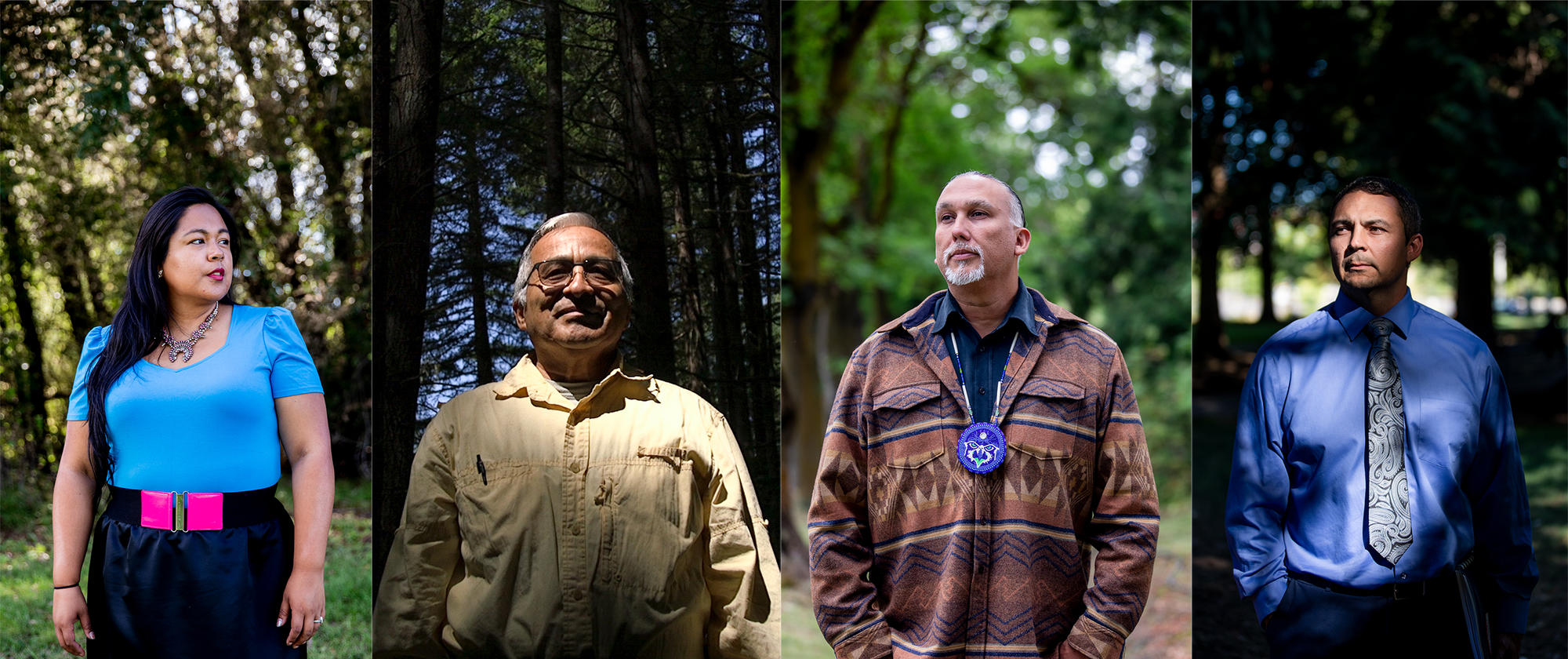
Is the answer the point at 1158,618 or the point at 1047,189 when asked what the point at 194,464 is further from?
the point at 1047,189

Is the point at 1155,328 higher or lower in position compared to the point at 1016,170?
lower

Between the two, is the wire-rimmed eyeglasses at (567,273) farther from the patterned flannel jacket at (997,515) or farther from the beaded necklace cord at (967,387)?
the beaded necklace cord at (967,387)

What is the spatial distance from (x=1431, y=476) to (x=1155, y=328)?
16.7 ft

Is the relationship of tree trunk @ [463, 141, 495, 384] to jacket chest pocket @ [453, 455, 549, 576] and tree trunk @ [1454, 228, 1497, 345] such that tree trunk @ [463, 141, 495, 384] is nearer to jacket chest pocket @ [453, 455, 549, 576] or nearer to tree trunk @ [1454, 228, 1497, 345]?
jacket chest pocket @ [453, 455, 549, 576]

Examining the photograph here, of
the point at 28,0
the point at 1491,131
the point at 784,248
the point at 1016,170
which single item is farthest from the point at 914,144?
the point at 28,0

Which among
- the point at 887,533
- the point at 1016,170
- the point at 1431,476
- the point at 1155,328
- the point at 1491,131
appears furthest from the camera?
the point at 1016,170

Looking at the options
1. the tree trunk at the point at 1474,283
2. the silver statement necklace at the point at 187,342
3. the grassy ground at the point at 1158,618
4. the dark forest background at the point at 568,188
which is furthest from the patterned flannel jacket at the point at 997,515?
A: the grassy ground at the point at 1158,618

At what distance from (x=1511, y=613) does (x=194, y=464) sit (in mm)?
3652

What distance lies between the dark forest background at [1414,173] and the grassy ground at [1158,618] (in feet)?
5.19

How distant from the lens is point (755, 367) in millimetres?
3523

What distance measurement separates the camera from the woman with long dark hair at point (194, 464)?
328cm

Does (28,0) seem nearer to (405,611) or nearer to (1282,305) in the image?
(405,611)

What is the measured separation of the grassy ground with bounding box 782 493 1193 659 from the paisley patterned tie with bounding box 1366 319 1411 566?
296cm

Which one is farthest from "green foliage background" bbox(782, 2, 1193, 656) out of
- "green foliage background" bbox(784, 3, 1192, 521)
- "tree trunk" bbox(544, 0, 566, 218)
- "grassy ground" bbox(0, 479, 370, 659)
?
"tree trunk" bbox(544, 0, 566, 218)
